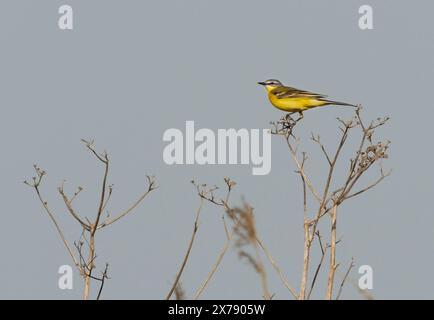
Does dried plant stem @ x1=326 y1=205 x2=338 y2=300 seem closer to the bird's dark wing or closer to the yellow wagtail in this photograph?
the yellow wagtail

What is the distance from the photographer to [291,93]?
39.5ft

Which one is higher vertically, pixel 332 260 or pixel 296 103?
pixel 296 103

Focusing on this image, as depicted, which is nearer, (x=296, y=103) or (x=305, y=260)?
(x=305, y=260)

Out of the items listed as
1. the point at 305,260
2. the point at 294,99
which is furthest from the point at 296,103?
the point at 305,260

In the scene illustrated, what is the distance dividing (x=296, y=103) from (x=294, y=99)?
0.07 m

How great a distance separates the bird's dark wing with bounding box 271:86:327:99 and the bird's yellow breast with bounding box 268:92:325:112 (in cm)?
5

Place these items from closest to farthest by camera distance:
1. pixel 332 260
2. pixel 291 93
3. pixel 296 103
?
pixel 332 260 → pixel 296 103 → pixel 291 93

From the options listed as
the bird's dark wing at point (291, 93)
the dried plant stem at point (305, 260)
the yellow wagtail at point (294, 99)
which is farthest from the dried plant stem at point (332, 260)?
the bird's dark wing at point (291, 93)

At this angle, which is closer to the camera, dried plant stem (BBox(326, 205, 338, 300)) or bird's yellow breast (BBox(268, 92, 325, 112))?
dried plant stem (BBox(326, 205, 338, 300))

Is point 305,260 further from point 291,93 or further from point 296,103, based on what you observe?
point 291,93

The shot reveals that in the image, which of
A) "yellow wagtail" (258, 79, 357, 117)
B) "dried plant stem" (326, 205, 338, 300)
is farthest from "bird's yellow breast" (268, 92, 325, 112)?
"dried plant stem" (326, 205, 338, 300)

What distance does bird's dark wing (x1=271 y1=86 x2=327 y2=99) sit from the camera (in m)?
11.5

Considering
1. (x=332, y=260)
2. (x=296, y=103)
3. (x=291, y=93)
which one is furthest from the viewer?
(x=291, y=93)
